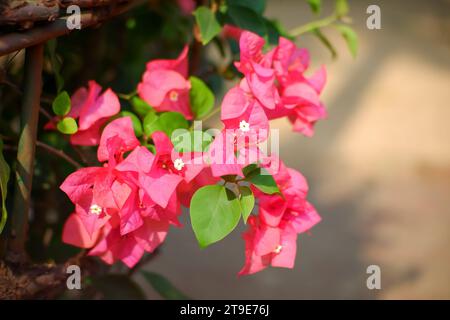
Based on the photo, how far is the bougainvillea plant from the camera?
2.15ft

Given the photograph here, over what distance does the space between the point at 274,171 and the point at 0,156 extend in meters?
0.30

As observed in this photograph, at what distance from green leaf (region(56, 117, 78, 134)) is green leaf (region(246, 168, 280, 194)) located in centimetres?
23

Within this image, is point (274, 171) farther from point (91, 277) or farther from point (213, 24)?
point (91, 277)

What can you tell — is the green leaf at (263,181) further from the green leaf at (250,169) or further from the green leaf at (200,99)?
the green leaf at (200,99)

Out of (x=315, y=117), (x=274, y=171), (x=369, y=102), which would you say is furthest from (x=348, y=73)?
(x=274, y=171)

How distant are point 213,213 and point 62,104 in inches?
9.5

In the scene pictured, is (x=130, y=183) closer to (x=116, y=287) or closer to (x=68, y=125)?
(x=68, y=125)

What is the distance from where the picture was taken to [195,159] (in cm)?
65

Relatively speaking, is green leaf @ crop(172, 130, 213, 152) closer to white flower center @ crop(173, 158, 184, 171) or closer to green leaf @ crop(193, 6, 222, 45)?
white flower center @ crop(173, 158, 184, 171)

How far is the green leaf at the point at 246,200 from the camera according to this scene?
→ 66cm

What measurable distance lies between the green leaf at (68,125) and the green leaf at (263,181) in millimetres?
227

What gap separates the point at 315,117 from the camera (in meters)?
0.84

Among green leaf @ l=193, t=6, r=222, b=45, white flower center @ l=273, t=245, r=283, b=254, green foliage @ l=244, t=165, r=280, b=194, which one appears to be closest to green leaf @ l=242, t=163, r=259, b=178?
green foliage @ l=244, t=165, r=280, b=194
